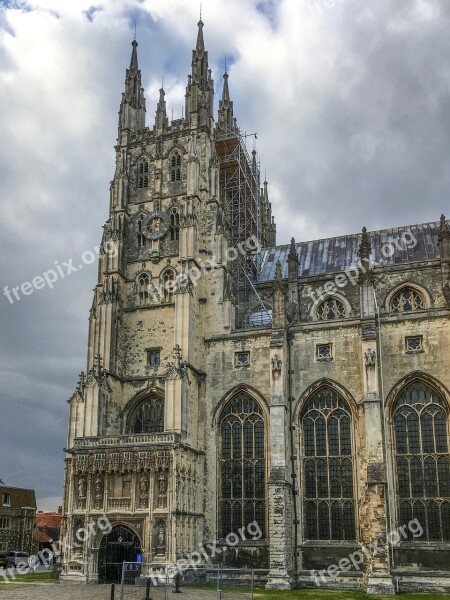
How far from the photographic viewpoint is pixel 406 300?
4028 centimetres

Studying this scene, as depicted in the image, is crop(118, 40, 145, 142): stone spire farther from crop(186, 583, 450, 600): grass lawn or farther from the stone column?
crop(186, 583, 450, 600): grass lawn

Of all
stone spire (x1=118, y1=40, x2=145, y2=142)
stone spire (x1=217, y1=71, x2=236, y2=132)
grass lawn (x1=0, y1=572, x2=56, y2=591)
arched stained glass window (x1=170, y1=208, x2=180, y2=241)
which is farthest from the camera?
stone spire (x1=217, y1=71, x2=236, y2=132)

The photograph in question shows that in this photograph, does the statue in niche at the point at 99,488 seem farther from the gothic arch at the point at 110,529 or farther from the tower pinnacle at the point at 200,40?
the tower pinnacle at the point at 200,40

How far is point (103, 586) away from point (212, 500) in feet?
25.9

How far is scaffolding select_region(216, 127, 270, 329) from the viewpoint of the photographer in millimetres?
45125

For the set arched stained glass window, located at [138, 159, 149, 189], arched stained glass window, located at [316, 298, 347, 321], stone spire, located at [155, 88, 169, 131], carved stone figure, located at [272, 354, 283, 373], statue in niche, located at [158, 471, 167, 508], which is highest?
stone spire, located at [155, 88, 169, 131]

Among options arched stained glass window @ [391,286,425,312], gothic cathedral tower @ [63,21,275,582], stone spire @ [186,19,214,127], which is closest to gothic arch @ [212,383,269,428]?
gothic cathedral tower @ [63,21,275,582]

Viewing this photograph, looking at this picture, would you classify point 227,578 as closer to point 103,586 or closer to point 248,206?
point 103,586

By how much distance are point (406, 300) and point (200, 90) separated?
21.8 meters

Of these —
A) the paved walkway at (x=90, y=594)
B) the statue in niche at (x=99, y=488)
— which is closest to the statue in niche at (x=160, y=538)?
the paved walkway at (x=90, y=594)

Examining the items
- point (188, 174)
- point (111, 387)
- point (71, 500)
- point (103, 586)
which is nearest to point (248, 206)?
point (188, 174)

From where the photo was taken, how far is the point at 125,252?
44.4m

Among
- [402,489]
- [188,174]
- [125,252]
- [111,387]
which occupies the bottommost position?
[402,489]

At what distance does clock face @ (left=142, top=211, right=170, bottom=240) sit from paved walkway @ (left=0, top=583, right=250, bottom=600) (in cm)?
2249
